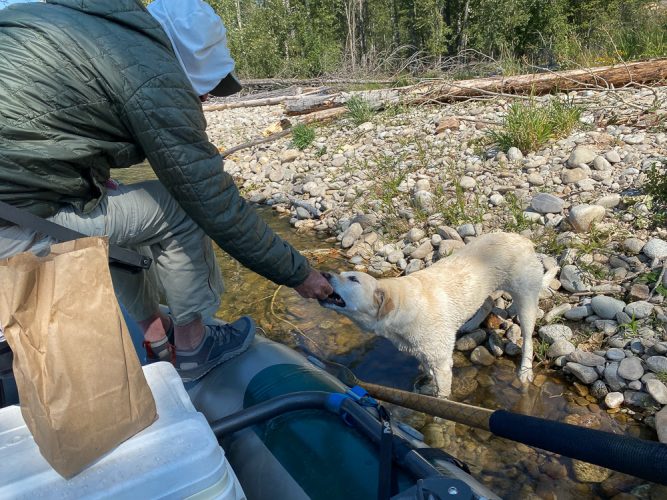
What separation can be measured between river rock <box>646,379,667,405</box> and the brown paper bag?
2.95 metres

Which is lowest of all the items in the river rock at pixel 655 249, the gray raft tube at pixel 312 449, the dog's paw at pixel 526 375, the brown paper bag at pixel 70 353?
the dog's paw at pixel 526 375

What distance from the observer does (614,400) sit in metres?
3.11

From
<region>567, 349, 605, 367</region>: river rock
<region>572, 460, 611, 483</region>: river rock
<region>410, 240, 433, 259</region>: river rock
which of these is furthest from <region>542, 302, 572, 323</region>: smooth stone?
<region>410, 240, 433, 259</region>: river rock

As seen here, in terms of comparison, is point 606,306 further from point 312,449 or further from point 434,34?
point 434,34

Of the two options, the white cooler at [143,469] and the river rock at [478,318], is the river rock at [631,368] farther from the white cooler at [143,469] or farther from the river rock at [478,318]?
the white cooler at [143,469]

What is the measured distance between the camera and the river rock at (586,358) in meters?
3.33

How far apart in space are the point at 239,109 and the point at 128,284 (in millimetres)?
13547

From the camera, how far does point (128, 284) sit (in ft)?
8.45

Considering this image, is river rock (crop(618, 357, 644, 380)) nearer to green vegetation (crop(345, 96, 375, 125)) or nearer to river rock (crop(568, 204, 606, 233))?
river rock (crop(568, 204, 606, 233))

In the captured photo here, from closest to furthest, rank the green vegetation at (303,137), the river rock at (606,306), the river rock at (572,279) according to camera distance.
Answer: the river rock at (606,306) < the river rock at (572,279) < the green vegetation at (303,137)

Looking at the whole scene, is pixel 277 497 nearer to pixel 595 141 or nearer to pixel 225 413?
pixel 225 413

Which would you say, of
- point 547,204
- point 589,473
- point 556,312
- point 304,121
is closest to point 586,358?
point 556,312

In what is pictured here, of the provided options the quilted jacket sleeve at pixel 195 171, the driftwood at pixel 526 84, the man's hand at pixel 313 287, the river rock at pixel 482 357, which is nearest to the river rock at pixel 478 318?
the river rock at pixel 482 357

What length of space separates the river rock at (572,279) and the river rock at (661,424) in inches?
46.3
